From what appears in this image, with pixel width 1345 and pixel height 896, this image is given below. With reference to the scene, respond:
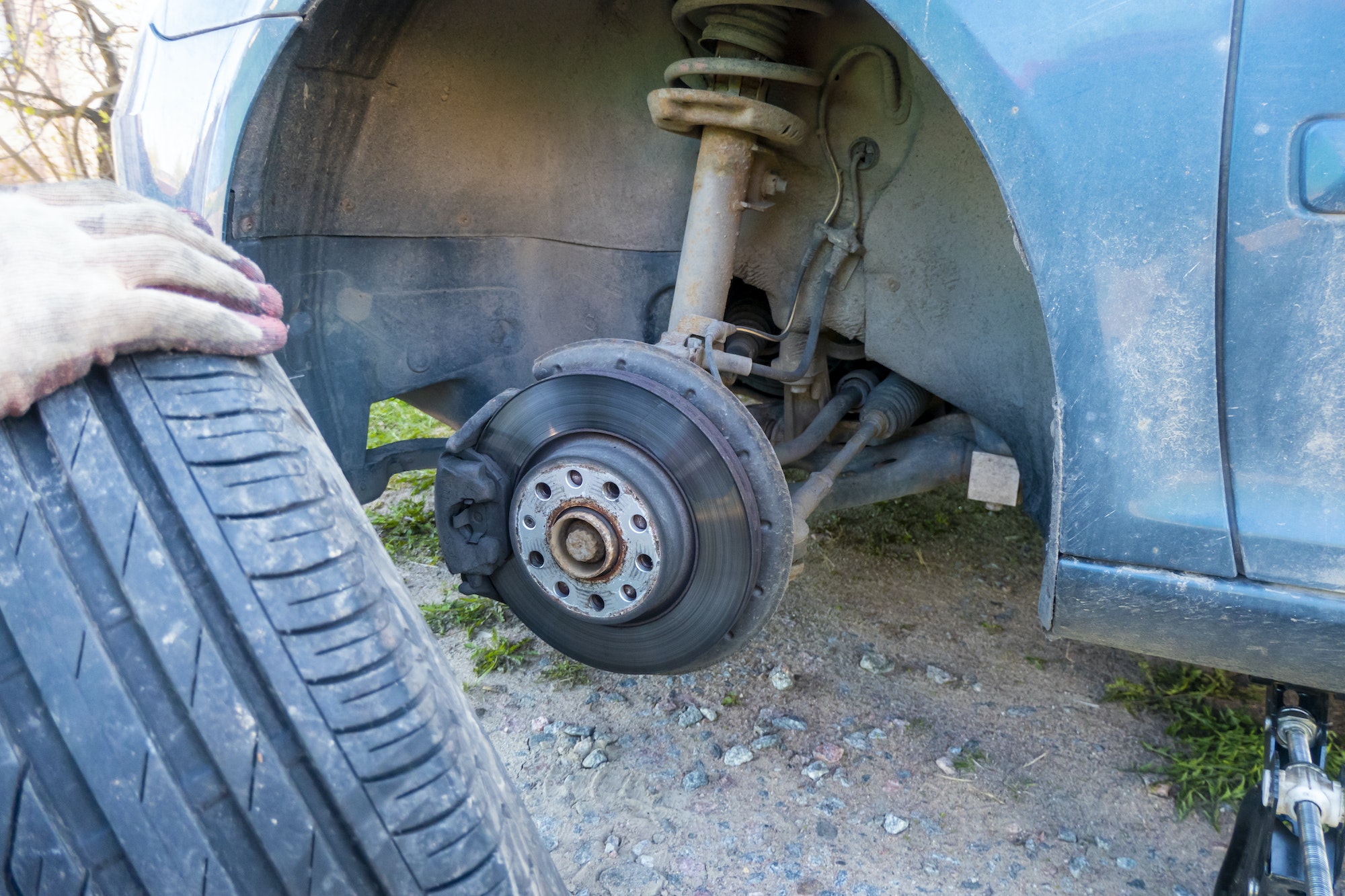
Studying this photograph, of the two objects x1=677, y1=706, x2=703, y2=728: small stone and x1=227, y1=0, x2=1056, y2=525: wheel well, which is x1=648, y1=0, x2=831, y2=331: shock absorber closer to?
x1=227, y1=0, x2=1056, y2=525: wheel well

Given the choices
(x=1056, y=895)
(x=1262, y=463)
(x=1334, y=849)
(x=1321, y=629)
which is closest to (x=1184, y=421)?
(x=1262, y=463)

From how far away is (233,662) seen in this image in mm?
699

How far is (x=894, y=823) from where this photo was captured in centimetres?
140

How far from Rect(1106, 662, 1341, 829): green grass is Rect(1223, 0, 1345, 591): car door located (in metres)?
0.70

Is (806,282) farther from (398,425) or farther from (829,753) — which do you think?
(398,425)

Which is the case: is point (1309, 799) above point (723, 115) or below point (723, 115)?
below

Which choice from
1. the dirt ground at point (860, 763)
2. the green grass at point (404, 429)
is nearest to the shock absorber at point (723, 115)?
the dirt ground at point (860, 763)

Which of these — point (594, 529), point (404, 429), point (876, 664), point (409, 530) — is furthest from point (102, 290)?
point (404, 429)

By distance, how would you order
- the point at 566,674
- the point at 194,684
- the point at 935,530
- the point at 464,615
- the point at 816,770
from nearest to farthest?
the point at 194,684 < the point at 816,770 < the point at 566,674 < the point at 464,615 < the point at 935,530

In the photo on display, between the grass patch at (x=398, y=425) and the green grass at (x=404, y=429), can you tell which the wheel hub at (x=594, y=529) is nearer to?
the green grass at (x=404, y=429)

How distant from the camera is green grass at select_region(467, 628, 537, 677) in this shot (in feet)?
5.97

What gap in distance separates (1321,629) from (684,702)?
1.09m

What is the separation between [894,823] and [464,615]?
3.56 ft

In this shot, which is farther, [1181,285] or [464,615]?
[464,615]
